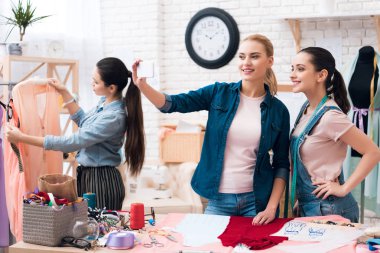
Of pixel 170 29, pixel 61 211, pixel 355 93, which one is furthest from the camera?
pixel 170 29

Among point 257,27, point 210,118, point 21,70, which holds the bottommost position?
point 210,118

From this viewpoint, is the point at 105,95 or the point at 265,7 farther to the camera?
the point at 265,7

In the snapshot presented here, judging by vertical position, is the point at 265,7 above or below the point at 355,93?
above

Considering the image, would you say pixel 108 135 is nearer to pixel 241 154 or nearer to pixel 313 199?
pixel 241 154

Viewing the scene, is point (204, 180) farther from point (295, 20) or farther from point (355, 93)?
point (295, 20)

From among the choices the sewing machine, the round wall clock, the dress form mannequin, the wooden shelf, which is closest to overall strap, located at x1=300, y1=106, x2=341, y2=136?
the dress form mannequin

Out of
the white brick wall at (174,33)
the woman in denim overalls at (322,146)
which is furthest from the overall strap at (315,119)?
the white brick wall at (174,33)

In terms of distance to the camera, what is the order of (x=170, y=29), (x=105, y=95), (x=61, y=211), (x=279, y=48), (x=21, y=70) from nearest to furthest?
(x=61, y=211) → (x=105, y=95) → (x=21, y=70) → (x=279, y=48) → (x=170, y=29)

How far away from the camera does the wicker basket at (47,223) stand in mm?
2047

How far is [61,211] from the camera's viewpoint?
206 centimetres

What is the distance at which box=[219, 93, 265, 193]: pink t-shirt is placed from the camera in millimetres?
2414

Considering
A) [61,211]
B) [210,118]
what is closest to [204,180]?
[210,118]

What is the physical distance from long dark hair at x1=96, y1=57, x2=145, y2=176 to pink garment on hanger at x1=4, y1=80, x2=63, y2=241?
41cm

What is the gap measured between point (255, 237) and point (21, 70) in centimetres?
315
